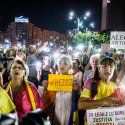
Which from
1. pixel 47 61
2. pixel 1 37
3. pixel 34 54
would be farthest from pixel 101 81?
pixel 1 37

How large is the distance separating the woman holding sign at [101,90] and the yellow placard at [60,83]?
0.67 meters

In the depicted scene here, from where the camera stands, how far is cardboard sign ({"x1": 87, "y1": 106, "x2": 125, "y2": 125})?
4.27m

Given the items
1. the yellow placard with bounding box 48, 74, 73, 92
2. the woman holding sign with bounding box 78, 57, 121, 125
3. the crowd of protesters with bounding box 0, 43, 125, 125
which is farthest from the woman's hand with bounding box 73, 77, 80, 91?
the woman holding sign with bounding box 78, 57, 121, 125

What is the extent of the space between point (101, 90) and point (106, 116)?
37cm

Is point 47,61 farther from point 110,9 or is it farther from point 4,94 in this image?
point 110,9

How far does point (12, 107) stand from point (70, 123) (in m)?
1.26

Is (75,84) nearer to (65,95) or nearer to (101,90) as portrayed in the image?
(65,95)

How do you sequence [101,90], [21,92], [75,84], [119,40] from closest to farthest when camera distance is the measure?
[101,90] → [21,92] → [75,84] → [119,40]

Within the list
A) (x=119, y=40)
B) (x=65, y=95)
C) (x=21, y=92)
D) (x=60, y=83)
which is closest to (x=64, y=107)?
(x=65, y=95)

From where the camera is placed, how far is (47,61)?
369 inches

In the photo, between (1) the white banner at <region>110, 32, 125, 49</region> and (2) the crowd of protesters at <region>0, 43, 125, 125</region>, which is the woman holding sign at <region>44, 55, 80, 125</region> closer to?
(2) the crowd of protesters at <region>0, 43, 125, 125</region>

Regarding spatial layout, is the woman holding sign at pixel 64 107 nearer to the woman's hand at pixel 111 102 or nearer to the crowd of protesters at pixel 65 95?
the crowd of protesters at pixel 65 95

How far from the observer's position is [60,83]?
505cm

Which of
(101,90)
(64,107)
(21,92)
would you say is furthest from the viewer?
(64,107)
